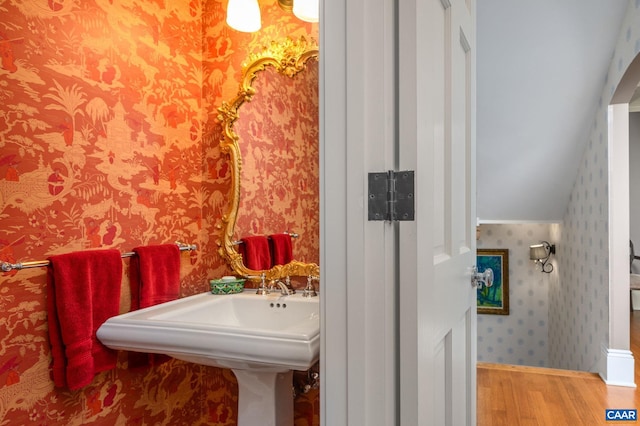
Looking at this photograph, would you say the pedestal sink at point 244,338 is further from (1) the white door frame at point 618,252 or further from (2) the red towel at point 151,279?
(1) the white door frame at point 618,252

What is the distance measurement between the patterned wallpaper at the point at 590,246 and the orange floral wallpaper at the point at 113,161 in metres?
2.27

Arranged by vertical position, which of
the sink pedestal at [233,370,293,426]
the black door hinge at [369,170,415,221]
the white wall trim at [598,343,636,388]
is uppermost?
the black door hinge at [369,170,415,221]

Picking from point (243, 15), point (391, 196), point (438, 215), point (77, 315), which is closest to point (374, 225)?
point (391, 196)

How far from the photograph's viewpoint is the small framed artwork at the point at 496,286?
18.1 feet

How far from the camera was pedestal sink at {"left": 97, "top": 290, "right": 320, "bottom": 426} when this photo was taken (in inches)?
46.3

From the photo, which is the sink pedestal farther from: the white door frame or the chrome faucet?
the white door frame

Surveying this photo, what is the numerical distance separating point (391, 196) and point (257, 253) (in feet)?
3.86

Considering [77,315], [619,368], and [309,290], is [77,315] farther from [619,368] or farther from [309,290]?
[619,368]

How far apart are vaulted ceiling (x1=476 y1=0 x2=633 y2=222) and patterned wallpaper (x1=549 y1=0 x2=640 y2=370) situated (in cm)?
11

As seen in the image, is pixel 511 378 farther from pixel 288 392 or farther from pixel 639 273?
pixel 639 273

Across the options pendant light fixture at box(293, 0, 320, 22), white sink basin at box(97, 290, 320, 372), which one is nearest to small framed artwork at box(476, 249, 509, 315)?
white sink basin at box(97, 290, 320, 372)

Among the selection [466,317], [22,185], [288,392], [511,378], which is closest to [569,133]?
[511,378]

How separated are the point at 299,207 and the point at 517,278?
4.53 metres

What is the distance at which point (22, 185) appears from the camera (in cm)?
131
